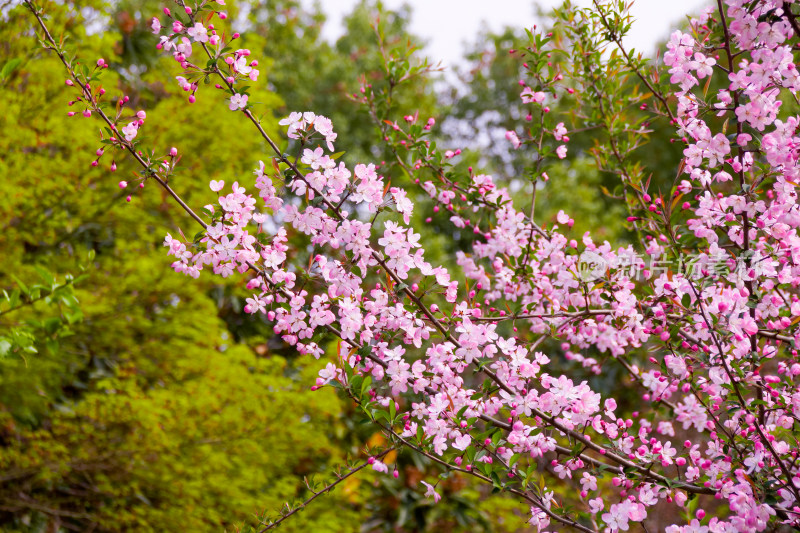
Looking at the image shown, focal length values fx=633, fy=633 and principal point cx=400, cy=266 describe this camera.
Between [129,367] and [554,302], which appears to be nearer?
[554,302]

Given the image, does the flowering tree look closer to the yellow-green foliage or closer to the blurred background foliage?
the blurred background foliage

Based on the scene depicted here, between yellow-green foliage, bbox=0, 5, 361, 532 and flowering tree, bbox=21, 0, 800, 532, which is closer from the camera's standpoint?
flowering tree, bbox=21, 0, 800, 532

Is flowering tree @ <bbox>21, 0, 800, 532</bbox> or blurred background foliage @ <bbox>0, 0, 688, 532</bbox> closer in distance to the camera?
flowering tree @ <bbox>21, 0, 800, 532</bbox>

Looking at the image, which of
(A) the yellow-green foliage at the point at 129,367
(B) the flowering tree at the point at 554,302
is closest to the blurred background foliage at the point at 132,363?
(A) the yellow-green foliage at the point at 129,367

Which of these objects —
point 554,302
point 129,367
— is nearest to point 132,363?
point 129,367

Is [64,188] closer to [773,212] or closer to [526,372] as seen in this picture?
[526,372]

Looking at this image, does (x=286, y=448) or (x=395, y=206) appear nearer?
(x=395, y=206)

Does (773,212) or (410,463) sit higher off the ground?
(410,463)

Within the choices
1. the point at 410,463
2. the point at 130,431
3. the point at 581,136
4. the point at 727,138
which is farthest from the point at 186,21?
the point at 581,136

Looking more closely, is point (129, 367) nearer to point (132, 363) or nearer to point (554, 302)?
point (132, 363)

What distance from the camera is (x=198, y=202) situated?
15.7 feet

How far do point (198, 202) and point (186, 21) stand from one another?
318 cm

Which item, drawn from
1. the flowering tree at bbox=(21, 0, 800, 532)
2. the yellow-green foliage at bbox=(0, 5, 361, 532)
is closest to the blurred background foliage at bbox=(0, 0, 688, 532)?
the yellow-green foliage at bbox=(0, 5, 361, 532)

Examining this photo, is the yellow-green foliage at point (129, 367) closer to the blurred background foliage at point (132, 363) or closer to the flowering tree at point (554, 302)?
the blurred background foliage at point (132, 363)
